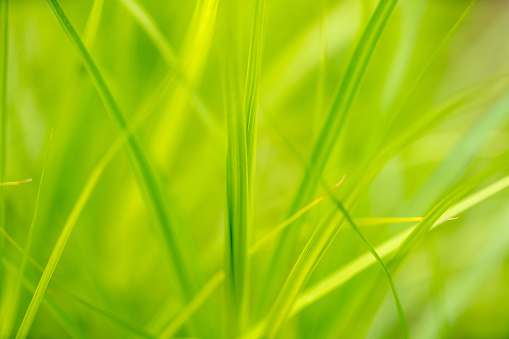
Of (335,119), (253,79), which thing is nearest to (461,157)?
(335,119)

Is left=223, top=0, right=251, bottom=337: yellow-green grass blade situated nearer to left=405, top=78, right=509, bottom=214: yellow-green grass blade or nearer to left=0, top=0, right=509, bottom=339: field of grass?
left=0, top=0, right=509, bottom=339: field of grass

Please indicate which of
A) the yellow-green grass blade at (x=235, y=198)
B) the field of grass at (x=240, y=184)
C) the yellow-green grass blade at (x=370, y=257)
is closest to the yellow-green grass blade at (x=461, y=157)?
the field of grass at (x=240, y=184)

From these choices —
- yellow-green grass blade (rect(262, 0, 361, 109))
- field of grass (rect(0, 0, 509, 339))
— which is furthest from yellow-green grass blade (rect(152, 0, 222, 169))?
yellow-green grass blade (rect(262, 0, 361, 109))

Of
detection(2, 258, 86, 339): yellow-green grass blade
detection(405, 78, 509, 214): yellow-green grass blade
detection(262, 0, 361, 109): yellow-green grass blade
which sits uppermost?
detection(262, 0, 361, 109): yellow-green grass blade

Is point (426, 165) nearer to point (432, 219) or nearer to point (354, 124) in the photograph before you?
point (354, 124)

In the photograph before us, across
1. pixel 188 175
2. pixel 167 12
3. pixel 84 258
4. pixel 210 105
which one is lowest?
pixel 84 258

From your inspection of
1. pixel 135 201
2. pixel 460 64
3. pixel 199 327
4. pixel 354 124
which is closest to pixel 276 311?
pixel 199 327

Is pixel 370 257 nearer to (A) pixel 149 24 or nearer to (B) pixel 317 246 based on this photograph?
(B) pixel 317 246

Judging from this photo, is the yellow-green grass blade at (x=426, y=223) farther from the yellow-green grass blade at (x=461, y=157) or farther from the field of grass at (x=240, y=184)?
the yellow-green grass blade at (x=461, y=157)
